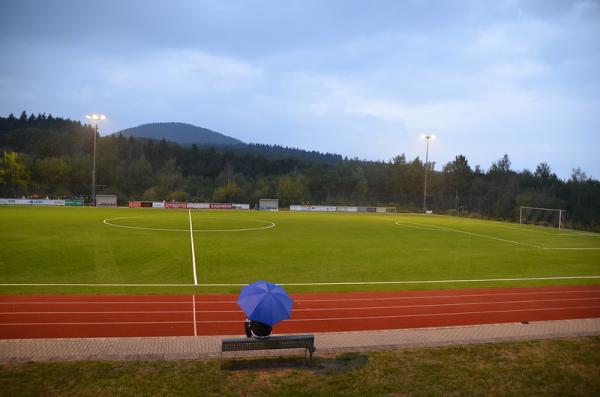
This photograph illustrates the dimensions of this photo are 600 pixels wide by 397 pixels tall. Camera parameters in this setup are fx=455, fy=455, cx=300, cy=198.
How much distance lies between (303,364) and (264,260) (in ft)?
39.3

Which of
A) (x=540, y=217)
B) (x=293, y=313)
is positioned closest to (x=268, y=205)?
(x=540, y=217)

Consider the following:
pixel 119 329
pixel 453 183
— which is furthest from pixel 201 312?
pixel 453 183

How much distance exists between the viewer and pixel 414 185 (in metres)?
98.1

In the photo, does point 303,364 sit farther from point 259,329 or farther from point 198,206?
point 198,206

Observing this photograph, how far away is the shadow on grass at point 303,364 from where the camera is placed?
764cm

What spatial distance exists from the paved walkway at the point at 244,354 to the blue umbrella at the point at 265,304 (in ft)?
3.82

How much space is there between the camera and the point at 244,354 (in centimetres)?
830

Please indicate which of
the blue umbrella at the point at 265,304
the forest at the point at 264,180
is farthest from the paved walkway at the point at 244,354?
the forest at the point at 264,180

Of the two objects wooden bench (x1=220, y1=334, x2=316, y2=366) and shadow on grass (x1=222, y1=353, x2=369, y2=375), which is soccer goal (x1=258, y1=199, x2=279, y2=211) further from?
wooden bench (x1=220, y1=334, x2=316, y2=366)

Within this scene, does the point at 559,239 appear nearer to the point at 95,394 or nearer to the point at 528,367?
the point at 528,367

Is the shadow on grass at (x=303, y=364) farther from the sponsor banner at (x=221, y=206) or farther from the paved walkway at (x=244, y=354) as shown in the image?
the sponsor banner at (x=221, y=206)

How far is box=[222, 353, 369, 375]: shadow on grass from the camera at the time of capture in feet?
25.1

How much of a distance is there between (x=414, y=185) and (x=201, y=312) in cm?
9075

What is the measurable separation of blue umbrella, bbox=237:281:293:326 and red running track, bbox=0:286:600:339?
276 cm
